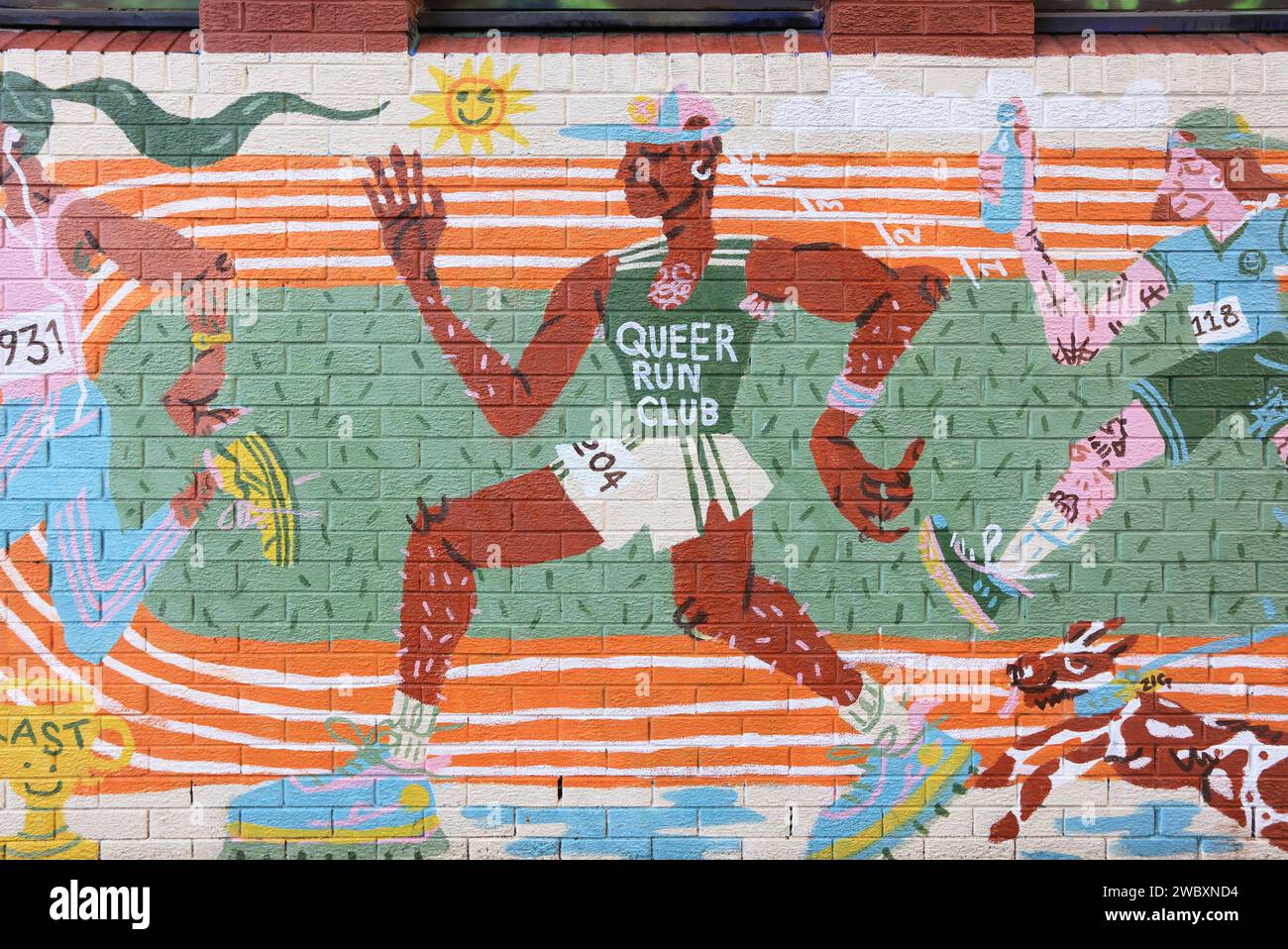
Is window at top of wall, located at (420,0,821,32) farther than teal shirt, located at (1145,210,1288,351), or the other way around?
window at top of wall, located at (420,0,821,32)

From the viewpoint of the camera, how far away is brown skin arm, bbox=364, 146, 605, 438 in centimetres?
343

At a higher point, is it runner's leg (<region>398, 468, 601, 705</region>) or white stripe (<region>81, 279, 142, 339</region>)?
white stripe (<region>81, 279, 142, 339</region>)

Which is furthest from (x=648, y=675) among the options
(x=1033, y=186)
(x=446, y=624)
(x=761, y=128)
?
(x=1033, y=186)

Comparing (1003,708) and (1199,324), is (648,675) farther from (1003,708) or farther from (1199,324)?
(1199,324)

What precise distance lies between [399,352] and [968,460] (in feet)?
6.48

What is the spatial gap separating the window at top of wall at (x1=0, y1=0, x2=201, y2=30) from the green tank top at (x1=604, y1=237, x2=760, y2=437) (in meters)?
1.84

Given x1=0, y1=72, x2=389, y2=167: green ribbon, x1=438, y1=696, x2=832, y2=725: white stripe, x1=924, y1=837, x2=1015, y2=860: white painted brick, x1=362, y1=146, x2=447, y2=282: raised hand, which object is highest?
x1=0, y1=72, x2=389, y2=167: green ribbon

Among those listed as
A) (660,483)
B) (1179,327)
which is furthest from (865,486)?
(1179,327)

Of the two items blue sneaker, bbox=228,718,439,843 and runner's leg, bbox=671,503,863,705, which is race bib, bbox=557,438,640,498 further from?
blue sneaker, bbox=228,718,439,843

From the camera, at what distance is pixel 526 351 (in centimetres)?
344

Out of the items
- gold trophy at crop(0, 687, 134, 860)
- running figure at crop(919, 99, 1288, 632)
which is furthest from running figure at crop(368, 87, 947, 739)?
gold trophy at crop(0, 687, 134, 860)

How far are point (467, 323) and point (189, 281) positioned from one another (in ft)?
3.14

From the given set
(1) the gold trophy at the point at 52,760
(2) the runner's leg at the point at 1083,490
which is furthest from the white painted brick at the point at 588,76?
(1) the gold trophy at the point at 52,760

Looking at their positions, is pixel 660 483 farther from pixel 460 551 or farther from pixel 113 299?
pixel 113 299
